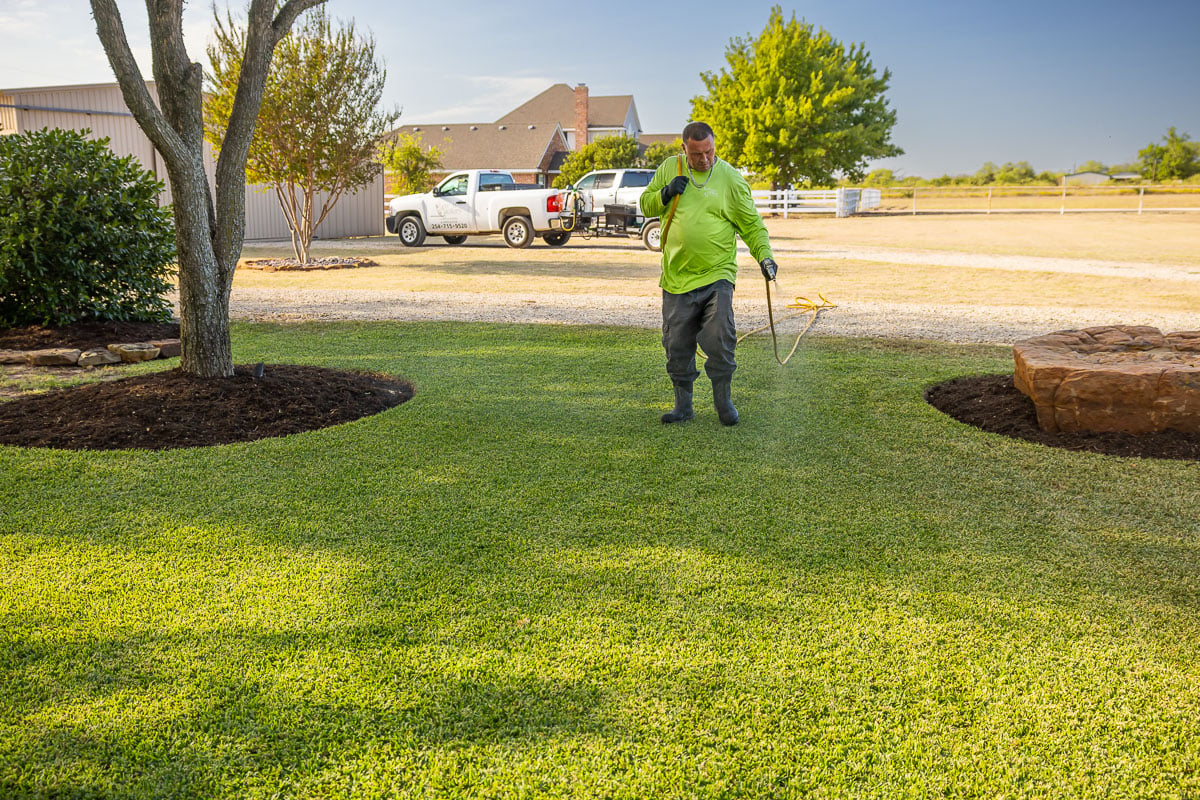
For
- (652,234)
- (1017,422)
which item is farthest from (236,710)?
(652,234)

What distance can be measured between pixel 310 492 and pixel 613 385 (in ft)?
9.90

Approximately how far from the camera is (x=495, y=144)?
5606 cm

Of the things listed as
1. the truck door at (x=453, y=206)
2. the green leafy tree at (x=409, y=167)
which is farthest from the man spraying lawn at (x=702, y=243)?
the green leafy tree at (x=409, y=167)

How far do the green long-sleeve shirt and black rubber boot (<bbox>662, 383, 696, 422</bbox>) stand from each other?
0.66 metres

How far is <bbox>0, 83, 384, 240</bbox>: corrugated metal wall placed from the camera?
19.9 metres

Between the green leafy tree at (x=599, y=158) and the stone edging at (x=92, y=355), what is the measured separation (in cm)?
4233

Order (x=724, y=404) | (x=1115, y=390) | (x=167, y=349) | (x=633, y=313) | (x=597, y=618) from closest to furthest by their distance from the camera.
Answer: (x=597, y=618) → (x=1115, y=390) → (x=724, y=404) → (x=167, y=349) → (x=633, y=313)

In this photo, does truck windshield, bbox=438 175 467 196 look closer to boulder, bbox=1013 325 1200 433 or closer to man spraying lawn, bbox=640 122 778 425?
man spraying lawn, bbox=640 122 778 425

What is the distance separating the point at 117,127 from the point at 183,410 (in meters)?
20.2

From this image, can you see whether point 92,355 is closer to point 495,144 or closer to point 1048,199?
point 495,144

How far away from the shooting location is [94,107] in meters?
21.7

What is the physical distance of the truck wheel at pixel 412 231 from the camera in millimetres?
23312

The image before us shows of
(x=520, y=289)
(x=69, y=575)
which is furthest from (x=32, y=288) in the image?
(x=520, y=289)

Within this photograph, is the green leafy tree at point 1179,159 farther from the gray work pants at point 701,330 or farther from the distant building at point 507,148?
the gray work pants at point 701,330
